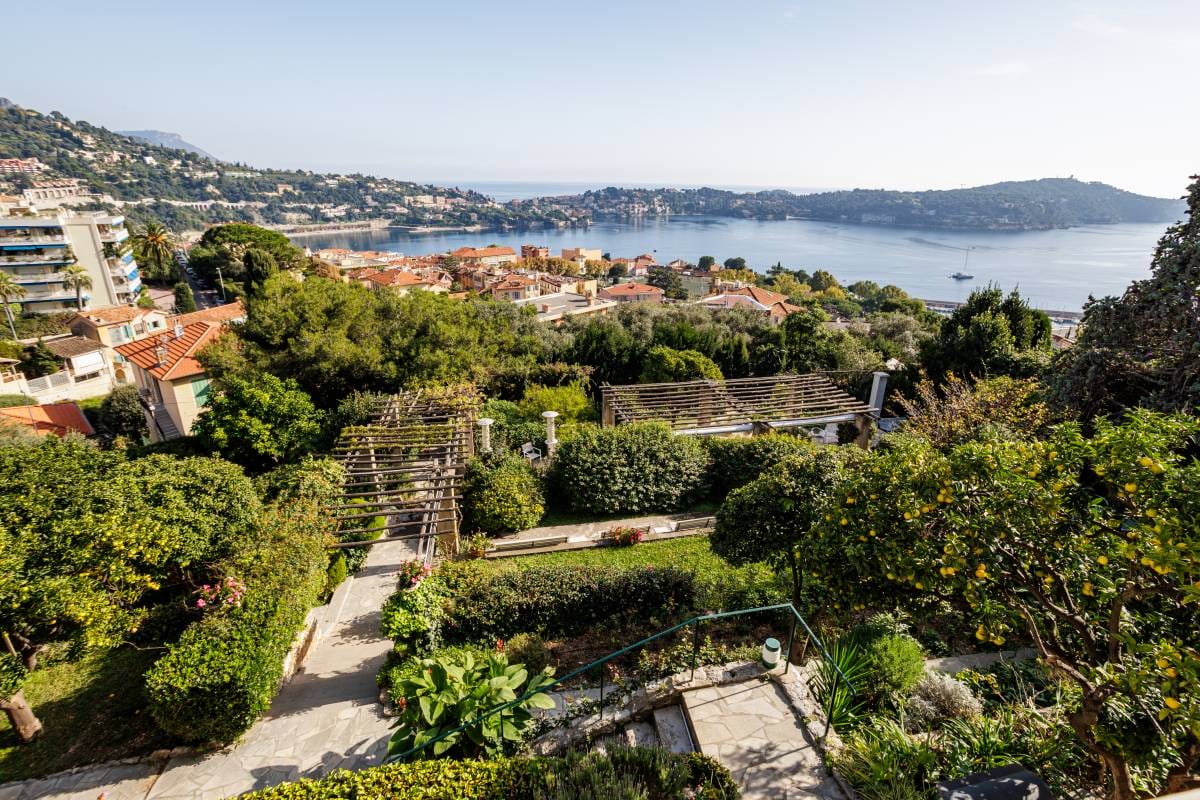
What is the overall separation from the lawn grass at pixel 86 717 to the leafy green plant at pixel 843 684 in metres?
7.49

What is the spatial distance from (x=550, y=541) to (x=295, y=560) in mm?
5127

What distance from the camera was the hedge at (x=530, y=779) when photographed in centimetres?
411

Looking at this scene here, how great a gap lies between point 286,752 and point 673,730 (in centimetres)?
463

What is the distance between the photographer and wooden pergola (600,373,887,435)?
15.8 metres

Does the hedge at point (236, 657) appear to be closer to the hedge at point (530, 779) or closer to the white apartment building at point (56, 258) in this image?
the hedge at point (530, 779)

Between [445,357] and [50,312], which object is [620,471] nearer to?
[445,357]

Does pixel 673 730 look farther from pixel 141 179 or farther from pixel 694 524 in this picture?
pixel 141 179

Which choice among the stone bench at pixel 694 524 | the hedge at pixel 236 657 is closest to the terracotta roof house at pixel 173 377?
the hedge at pixel 236 657

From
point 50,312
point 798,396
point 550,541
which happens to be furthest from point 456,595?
point 50,312

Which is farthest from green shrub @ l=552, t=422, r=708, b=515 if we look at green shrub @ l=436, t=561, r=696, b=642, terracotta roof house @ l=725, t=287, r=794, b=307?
terracotta roof house @ l=725, t=287, r=794, b=307

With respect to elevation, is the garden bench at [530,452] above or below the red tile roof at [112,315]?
above

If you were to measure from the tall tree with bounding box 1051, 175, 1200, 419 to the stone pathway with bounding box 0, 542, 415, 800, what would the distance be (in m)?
10.1

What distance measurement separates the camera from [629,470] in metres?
13.0

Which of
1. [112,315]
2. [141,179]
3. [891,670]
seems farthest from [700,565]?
[141,179]
